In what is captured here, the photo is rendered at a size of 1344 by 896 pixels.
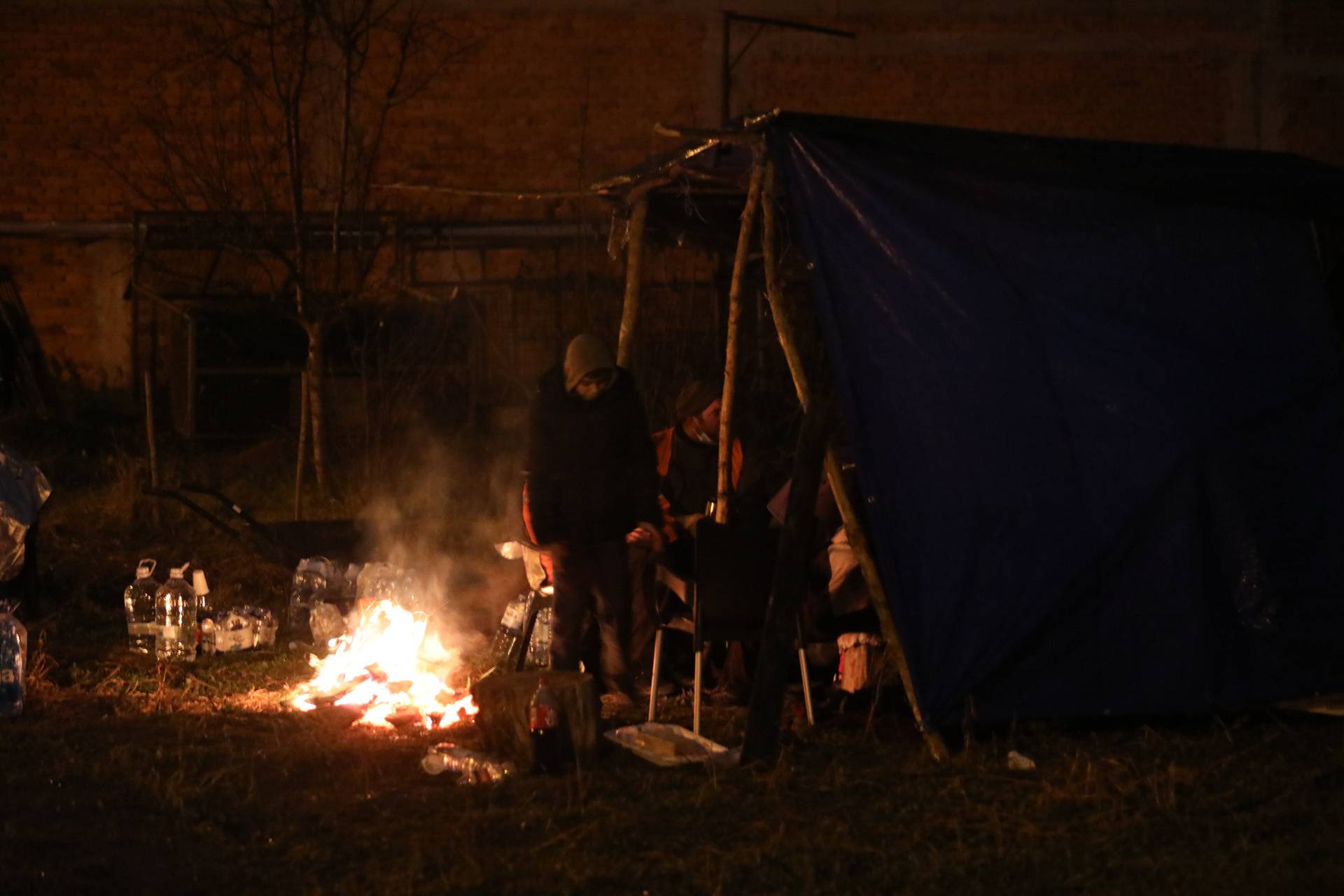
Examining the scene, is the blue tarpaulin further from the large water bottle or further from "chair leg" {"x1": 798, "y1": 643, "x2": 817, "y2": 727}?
the large water bottle

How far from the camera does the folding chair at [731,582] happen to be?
6.54 meters

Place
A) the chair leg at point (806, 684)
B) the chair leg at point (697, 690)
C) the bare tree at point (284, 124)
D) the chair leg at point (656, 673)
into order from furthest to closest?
the bare tree at point (284, 124), the chair leg at point (656, 673), the chair leg at point (806, 684), the chair leg at point (697, 690)

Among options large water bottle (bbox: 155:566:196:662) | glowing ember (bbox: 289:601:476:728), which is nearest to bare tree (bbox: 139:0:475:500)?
large water bottle (bbox: 155:566:196:662)

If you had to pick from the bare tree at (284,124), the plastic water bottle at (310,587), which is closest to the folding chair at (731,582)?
the plastic water bottle at (310,587)

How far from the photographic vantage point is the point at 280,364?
605 inches

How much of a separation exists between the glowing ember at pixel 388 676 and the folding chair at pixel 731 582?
1.22 m

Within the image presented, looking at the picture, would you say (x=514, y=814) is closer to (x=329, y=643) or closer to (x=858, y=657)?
(x=858, y=657)

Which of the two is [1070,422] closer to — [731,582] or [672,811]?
[731,582]

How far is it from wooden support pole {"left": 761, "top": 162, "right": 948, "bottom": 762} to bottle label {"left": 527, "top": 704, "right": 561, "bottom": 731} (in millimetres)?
1429

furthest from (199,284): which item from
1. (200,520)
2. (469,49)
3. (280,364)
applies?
(200,520)

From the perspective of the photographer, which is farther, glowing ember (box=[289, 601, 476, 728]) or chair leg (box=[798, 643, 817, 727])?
glowing ember (box=[289, 601, 476, 728])

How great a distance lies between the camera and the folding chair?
21.5 ft

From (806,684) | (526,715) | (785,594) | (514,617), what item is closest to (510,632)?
(514,617)

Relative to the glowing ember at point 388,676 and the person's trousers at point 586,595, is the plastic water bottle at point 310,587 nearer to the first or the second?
the glowing ember at point 388,676
